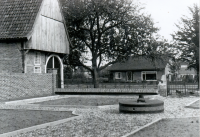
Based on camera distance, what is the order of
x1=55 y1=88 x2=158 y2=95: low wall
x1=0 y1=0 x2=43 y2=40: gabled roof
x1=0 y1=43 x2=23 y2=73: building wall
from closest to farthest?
x1=55 y1=88 x2=158 y2=95: low wall < x1=0 y1=0 x2=43 y2=40: gabled roof < x1=0 y1=43 x2=23 y2=73: building wall

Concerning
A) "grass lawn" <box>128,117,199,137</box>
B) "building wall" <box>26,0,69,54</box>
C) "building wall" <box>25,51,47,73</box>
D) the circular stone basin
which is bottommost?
"grass lawn" <box>128,117,199,137</box>

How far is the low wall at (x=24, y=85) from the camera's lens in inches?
732

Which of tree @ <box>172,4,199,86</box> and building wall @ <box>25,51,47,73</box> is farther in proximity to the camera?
tree @ <box>172,4,199,86</box>

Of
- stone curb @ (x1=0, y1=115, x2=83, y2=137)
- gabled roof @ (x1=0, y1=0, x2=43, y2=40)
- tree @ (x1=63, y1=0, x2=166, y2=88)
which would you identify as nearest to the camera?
stone curb @ (x1=0, y1=115, x2=83, y2=137)

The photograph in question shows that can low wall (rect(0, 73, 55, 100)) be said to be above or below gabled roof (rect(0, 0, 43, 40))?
below

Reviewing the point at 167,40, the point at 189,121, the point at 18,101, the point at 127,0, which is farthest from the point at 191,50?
the point at 189,121

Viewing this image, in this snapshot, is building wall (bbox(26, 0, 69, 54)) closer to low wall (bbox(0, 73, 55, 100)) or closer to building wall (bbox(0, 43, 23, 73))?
building wall (bbox(0, 43, 23, 73))

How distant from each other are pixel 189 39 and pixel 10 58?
19915mm

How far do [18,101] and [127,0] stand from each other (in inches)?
726

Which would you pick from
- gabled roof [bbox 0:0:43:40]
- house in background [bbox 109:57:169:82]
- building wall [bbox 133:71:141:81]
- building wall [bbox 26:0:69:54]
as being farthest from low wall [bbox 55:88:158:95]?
building wall [bbox 133:71:141:81]

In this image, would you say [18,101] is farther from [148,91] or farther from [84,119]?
[148,91]

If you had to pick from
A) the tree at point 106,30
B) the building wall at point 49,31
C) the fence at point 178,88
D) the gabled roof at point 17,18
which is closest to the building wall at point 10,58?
the gabled roof at point 17,18

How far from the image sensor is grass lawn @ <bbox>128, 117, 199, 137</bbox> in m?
7.95

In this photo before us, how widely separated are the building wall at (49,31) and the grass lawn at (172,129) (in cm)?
1636
